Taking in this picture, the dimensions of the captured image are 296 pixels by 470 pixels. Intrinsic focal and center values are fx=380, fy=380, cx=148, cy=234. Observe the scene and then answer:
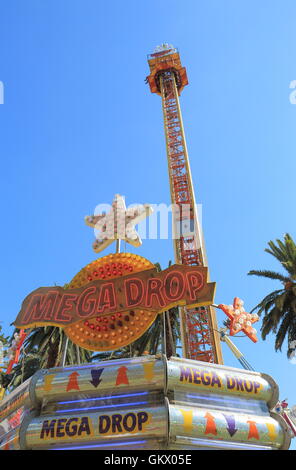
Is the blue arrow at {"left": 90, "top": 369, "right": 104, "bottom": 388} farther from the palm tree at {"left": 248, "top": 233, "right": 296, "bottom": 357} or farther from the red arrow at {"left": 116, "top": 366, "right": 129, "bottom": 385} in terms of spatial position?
the palm tree at {"left": 248, "top": 233, "right": 296, "bottom": 357}

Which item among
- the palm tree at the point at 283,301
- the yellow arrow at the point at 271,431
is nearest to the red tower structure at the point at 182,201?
the palm tree at the point at 283,301

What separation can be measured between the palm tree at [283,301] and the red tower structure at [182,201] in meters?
4.06

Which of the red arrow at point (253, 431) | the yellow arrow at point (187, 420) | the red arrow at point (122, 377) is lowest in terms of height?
the red arrow at point (253, 431)

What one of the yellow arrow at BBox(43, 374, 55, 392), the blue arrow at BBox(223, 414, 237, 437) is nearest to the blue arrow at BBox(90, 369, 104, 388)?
the yellow arrow at BBox(43, 374, 55, 392)

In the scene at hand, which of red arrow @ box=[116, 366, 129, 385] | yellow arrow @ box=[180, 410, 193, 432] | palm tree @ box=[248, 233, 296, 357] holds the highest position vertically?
palm tree @ box=[248, 233, 296, 357]

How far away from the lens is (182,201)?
43.6 m

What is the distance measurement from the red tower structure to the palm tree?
160 inches

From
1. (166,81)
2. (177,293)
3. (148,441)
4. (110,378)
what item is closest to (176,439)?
(148,441)

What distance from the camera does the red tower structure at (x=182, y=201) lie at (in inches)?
1339

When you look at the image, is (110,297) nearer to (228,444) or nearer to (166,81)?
(228,444)

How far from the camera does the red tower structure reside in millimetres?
34000

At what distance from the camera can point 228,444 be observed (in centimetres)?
907

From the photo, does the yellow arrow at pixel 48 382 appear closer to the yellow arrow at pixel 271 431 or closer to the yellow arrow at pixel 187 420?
the yellow arrow at pixel 187 420

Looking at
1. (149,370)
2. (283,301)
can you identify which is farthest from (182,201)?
(149,370)
